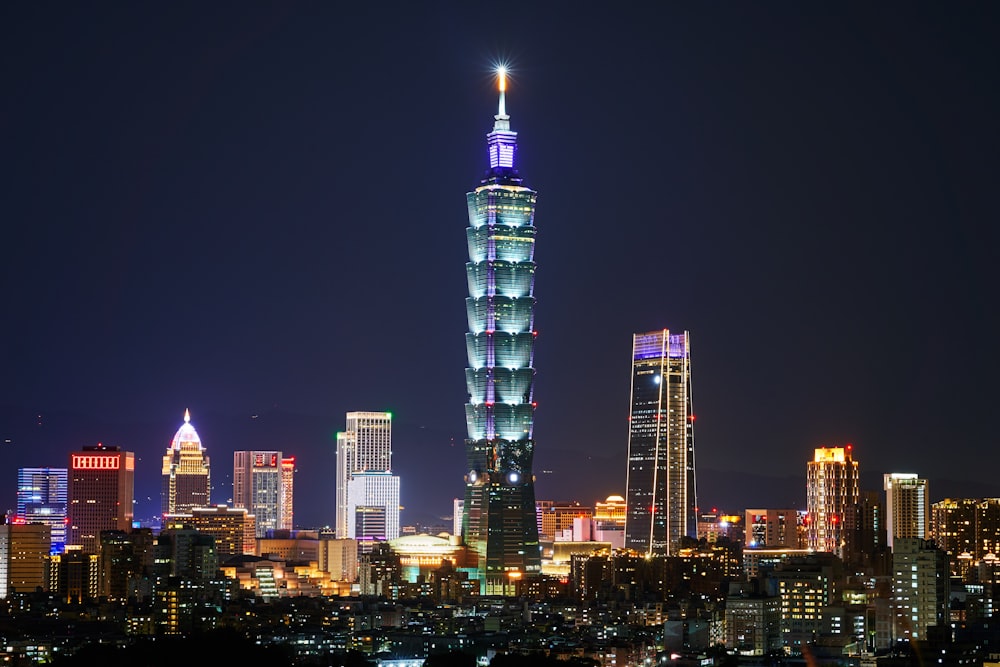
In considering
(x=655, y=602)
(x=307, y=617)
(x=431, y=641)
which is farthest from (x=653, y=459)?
(x=431, y=641)

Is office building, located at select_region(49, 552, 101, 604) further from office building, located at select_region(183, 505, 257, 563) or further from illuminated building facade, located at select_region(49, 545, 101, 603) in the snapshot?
office building, located at select_region(183, 505, 257, 563)

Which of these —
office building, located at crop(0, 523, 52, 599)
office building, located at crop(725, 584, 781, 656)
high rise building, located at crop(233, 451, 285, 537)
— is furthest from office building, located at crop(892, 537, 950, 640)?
high rise building, located at crop(233, 451, 285, 537)

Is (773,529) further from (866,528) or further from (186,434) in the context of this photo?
(186,434)

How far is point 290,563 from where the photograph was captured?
5084 inches

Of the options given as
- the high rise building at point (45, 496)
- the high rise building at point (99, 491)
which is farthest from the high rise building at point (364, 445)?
the high rise building at point (99, 491)

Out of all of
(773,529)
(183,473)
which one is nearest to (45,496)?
(183,473)

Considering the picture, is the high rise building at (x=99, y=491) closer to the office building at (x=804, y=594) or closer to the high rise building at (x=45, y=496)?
the high rise building at (x=45, y=496)

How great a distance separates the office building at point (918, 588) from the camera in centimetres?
7244

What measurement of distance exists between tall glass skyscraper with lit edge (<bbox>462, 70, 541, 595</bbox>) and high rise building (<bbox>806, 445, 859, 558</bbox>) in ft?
60.0

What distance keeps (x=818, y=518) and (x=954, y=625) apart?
58322 millimetres

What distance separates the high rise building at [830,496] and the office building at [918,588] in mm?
51207

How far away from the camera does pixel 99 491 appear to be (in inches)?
5246

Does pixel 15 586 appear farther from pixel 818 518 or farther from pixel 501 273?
pixel 818 518

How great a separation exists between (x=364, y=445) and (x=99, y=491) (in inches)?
1306
